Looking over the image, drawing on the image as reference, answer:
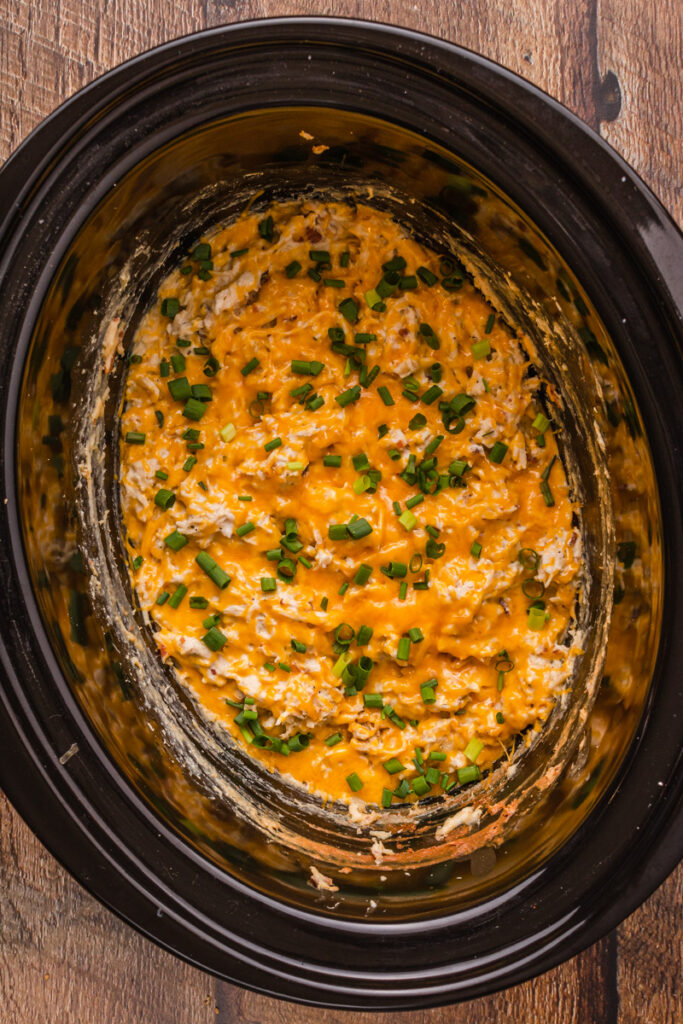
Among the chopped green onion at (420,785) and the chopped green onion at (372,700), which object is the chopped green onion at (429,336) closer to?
the chopped green onion at (372,700)

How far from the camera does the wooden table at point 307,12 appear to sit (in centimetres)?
212

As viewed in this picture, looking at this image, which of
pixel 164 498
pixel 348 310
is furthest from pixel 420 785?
pixel 348 310

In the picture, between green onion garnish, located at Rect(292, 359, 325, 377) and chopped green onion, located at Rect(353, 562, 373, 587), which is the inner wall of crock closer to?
green onion garnish, located at Rect(292, 359, 325, 377)

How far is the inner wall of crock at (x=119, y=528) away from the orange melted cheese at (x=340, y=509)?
7cm

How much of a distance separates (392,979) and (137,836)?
661mm

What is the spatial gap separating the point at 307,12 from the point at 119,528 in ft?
4.91

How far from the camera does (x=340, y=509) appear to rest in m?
2.09

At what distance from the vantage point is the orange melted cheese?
6.88 ft

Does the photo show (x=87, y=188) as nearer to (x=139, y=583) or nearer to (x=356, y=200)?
(x=356, y=200)

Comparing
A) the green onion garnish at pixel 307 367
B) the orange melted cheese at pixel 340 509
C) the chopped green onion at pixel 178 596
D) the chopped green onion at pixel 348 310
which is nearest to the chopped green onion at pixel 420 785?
the orange melted cheese at pixel 340 509

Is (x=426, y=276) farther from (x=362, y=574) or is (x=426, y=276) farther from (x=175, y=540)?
(x=175, y=540)

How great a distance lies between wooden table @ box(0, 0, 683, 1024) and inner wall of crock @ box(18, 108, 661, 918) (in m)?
0.44

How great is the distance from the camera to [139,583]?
2166mm

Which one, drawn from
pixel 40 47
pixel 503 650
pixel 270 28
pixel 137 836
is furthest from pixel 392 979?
pixel 40 47
